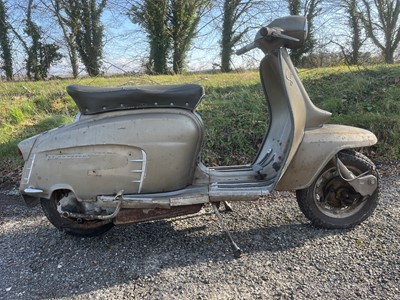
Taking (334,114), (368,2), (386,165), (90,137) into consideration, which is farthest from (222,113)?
(368,2)

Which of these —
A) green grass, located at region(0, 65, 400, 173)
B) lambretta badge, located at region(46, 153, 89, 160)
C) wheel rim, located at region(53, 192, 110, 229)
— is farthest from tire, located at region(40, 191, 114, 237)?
green grass, located at region(0, 65, 400, 173)

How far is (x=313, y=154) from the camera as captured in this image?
9.02 ft

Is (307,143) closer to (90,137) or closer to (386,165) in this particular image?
(90,137)

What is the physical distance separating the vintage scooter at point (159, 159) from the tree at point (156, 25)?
14377mm

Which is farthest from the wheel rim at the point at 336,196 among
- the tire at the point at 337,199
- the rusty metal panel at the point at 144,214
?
the rusty metal panel at the point at 144,214

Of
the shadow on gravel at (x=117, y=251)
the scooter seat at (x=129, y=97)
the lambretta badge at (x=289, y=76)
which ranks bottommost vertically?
the shadow on gravel at (x=117, y=251)

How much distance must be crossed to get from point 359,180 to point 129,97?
1.86 meters

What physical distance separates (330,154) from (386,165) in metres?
2.25

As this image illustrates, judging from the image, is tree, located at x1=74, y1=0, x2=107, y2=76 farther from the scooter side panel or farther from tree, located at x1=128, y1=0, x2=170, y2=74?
the scooter side panel

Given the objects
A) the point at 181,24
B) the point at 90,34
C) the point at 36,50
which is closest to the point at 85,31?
the point at 90,34

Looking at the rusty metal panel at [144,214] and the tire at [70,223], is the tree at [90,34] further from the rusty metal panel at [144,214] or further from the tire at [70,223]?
the rusty metal panel at [144,214]

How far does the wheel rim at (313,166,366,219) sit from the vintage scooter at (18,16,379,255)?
0.03 feet

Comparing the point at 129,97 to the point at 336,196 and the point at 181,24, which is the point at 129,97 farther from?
the point at 181,24

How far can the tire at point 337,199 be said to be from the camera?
2.89 meters
